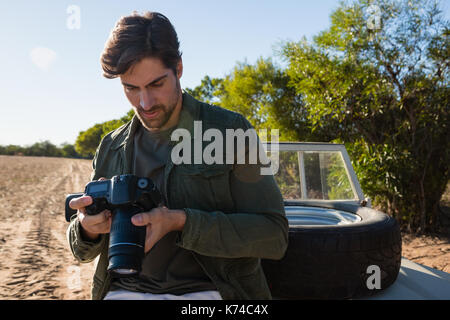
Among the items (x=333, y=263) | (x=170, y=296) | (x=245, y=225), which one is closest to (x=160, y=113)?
(x=245, y=225)

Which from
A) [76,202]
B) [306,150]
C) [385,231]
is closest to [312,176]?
[306,150]

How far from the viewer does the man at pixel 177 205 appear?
1383 mm

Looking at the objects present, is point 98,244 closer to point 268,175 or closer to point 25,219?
point 268,175

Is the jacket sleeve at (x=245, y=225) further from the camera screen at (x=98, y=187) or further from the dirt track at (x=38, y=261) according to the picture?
the dirt track at (x=38, y=261)

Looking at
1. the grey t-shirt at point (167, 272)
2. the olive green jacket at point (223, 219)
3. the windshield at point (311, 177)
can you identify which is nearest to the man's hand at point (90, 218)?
the olive green jacket at point (223, 219)

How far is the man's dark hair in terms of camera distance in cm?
155

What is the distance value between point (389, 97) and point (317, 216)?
15.7 feet

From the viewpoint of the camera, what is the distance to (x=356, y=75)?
6297 mm

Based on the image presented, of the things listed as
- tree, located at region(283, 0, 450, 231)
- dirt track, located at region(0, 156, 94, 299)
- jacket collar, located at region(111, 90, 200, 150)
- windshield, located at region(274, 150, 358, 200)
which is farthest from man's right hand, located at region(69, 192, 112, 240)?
tree, located at region(283, 0, 450, 231)

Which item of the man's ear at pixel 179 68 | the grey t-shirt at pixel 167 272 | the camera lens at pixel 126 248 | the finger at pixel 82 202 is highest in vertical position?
the man's ear at pixel 179 68

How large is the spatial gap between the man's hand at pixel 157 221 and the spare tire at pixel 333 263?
0.70 m

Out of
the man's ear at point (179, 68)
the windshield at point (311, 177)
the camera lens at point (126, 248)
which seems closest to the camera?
the camera lens at point (126, 248)

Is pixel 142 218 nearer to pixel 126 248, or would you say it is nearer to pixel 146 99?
pixel 126 248
